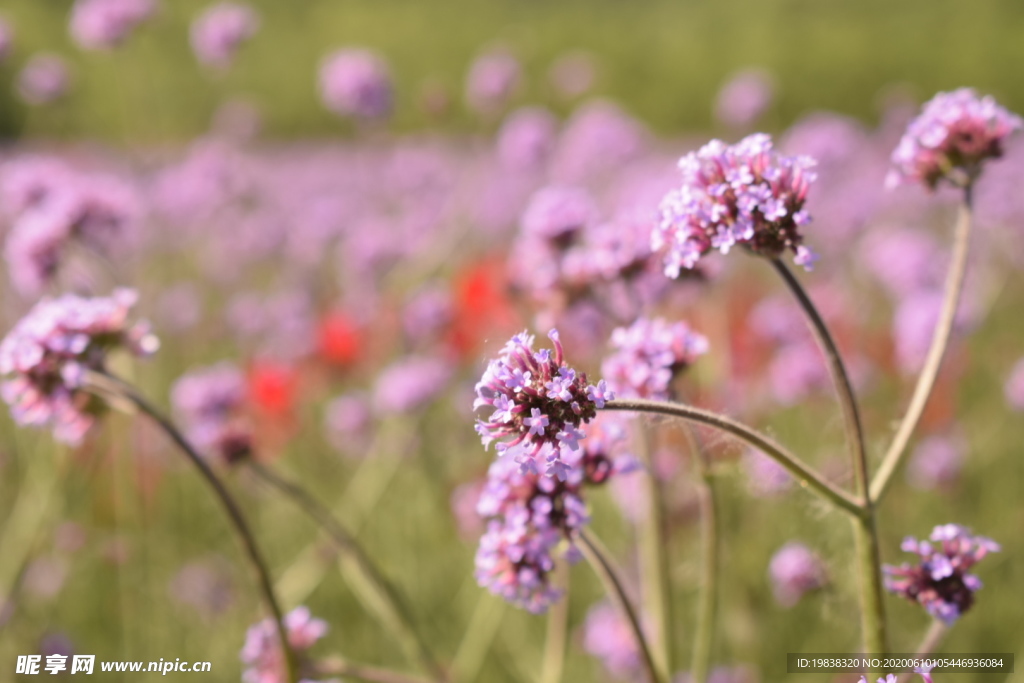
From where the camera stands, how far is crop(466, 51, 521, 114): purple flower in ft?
14.0

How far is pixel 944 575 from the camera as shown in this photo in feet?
4.82

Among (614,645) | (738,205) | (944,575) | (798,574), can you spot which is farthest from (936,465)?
(738,205)

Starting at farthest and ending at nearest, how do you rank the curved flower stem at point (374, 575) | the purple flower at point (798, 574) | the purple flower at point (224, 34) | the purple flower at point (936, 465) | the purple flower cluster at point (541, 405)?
1. the purple flower at point (224, 34)
2. the purple flower at point (936, 465)
3. the purple flower at point (798, 574)
4. the curved flower stem at point (374, 575)
5. the purple flower cluster at point (541, 405)

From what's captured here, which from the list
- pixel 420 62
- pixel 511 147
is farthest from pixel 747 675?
pixel 420 62

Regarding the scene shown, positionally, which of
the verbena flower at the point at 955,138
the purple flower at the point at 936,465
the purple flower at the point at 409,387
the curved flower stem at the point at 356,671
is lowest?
the curved flower stem at the point at 356,671

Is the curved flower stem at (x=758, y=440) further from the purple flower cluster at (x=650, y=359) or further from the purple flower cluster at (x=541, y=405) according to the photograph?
the purple flower cluster at (x=650, y=359)

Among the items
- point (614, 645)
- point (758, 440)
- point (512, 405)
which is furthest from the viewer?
point (614, 645)

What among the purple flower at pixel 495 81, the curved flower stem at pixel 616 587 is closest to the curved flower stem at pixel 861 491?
the curved flower stem at pixel 616 587

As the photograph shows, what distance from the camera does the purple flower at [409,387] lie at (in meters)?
3.72

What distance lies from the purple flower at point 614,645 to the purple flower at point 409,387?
1156 millimetres

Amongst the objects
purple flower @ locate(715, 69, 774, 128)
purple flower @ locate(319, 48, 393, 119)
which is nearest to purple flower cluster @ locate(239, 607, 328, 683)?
purple flower @ locate(319, 48, 393, 119)

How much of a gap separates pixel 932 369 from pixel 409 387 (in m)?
2.52

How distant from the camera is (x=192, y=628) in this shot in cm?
367

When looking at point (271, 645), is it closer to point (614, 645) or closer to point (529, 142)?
point (614, 645)
